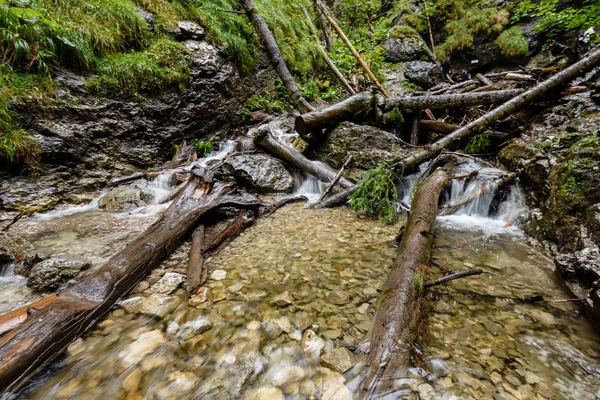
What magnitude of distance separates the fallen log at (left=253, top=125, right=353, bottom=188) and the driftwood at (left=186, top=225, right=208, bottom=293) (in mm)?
3326

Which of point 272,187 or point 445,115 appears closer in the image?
point 272,187

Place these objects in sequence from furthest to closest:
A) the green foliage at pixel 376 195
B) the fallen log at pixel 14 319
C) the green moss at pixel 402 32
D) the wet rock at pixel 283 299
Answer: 1. the green moss at pixel 402 32
2. the green foliage at pixel 376 195
3. the wet rock at pixel 283 299
4. the fallen log at pixel 14 319

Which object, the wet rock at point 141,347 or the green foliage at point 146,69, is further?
the green foliage at point 146,69

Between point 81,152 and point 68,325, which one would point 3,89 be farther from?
point 68,325

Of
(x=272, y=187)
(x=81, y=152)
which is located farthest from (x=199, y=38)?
(x=272, y=187)

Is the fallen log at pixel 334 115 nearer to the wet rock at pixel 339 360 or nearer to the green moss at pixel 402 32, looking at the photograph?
the wet rock at pixel 339 360

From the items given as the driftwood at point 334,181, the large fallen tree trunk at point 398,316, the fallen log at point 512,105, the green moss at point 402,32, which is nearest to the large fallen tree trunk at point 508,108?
the fallen log at point 512,105

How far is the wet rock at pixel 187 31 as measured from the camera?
23.4ft

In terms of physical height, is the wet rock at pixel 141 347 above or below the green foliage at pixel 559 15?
below

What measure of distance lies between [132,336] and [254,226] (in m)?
2.25

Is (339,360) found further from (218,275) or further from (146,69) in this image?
(146,69)

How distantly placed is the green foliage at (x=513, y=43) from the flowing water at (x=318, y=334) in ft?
47.1

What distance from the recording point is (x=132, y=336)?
1817 mm

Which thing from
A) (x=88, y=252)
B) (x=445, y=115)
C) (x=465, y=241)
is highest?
(x=445, y=115)
